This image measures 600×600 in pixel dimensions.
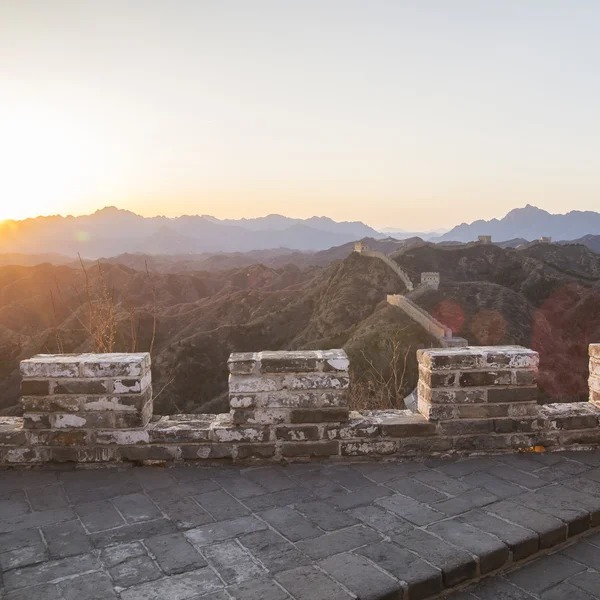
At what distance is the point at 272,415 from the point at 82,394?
118 centimetres

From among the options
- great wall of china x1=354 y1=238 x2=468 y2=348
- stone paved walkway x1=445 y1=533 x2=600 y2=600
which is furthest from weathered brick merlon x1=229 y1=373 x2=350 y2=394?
great wall of china x1=354 y1=238 x2=468 y2=348

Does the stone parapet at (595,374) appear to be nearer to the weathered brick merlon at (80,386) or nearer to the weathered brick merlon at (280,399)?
the weathered brick merlon at (280,399)

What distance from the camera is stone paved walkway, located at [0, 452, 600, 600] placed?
2.06m

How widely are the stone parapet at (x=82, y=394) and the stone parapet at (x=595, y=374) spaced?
10.2ft

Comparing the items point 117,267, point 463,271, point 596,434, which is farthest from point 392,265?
point 596,434

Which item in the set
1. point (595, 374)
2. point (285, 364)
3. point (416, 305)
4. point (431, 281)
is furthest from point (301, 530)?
point (431, 281)

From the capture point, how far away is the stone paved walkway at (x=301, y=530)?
2.06m

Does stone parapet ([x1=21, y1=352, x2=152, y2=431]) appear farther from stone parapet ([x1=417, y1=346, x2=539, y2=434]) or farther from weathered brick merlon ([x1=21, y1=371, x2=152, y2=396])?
stone parapet ([x1=417, y1=346, x2=539, y2=434])

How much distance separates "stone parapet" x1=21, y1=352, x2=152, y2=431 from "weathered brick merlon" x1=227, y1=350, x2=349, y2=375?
2.02ft

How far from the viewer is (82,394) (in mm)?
3215

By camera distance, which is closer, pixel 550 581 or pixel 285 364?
pixel 550 581

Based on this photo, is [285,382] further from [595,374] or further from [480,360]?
[595,374]

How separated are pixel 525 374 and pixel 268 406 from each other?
5.49 feet

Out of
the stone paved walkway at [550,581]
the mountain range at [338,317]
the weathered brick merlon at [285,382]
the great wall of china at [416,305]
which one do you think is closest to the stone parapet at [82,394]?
the weathered brick merlon at [285,382]
